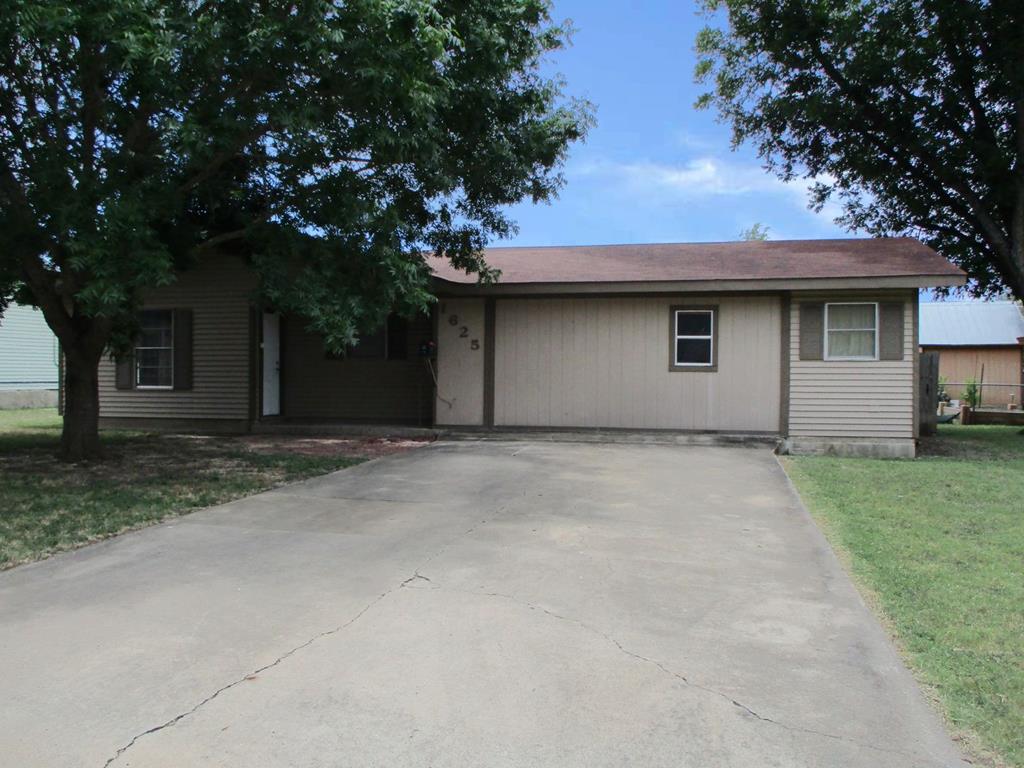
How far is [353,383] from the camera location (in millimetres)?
15227

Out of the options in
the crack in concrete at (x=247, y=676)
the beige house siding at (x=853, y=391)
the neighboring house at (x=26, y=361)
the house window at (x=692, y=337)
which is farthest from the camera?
the neighboring house at (x=26, y=361)

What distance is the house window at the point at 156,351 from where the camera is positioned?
14.9 metres

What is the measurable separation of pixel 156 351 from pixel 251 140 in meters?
8.31

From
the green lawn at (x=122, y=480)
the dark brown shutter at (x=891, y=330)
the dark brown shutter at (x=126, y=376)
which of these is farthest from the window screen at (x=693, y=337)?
the dark brown shutter at (x=126, y=376)

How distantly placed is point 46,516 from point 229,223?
6.12 m

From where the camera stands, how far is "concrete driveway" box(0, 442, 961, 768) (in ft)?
9.49

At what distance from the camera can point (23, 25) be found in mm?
6406

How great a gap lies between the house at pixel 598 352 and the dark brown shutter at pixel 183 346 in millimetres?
31

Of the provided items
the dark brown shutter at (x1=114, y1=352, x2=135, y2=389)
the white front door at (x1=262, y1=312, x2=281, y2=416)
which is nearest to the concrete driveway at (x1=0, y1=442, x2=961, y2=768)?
the white front door at (x1=262, y1=312, x2=281, y2=416)

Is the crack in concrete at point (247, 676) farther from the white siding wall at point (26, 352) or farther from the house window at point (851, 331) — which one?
the white siding wall at point (26, 352)

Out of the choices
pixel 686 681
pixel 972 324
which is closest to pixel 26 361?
pixel 686 681

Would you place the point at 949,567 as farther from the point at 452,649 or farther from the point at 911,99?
the point at 911,99

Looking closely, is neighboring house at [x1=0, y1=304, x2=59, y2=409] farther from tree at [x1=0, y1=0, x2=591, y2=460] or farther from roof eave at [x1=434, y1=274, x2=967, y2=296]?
roof eave at [x1=434, y1=274, x2=967, y2=296]

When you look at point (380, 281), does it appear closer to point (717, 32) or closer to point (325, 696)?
point (325, 696)
